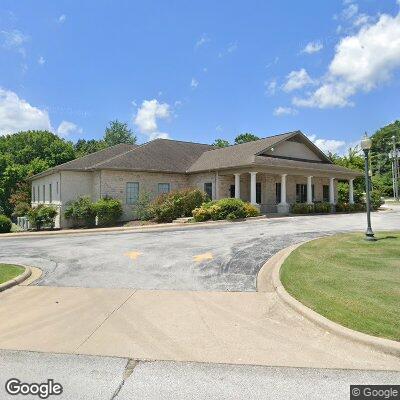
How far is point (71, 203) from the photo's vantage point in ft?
80.0

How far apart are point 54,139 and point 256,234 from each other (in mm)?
47076

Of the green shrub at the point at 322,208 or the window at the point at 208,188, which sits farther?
the green shrub at the point at 322,208

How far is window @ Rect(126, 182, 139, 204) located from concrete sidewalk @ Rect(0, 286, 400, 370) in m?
18.7

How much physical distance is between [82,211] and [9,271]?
47.9 feet

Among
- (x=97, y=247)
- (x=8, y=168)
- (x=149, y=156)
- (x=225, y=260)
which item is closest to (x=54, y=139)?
(x=8, y=168)

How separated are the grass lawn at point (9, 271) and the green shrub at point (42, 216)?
47.9ft

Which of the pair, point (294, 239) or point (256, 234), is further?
point (256, 234)

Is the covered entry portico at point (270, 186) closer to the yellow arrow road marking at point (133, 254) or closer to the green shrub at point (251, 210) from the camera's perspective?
the green shrub at point (251, 210)

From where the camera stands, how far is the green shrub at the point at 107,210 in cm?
2361

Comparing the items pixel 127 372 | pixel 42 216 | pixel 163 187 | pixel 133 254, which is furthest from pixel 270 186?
pixel 127 372

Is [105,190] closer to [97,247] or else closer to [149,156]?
[149,156]

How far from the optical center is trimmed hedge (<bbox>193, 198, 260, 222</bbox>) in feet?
73.8

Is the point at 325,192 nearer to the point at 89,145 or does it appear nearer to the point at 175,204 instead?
the point at 175,204

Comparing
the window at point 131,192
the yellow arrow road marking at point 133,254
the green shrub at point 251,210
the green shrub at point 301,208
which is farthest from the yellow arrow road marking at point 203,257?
the green shrub at point 301,208
